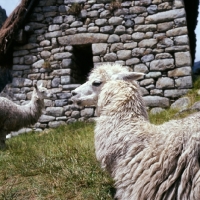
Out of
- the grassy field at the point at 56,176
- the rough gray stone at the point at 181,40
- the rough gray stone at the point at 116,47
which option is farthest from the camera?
the rough gray stone at the point at 116,47

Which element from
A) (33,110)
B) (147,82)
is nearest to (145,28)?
(147,82)

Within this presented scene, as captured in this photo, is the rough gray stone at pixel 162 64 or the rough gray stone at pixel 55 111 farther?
the rough gray stone at pixel 55 111

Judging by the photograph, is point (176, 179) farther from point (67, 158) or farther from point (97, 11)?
point (97, 11)

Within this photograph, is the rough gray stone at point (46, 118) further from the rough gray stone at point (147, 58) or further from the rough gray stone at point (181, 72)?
the rough gray stone at point (181, 72)

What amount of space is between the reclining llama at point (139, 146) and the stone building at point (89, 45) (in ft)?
13.4

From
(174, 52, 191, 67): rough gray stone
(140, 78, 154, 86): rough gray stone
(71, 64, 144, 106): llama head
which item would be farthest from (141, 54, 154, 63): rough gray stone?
(71, 64, 144, 106): llama head

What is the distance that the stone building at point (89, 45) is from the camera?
256 inches

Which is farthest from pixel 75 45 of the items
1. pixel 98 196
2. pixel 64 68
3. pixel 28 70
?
pixel 98 196

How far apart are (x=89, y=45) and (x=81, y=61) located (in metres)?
0.82

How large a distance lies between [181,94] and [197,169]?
490 cm

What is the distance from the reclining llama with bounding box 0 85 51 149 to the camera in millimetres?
5477

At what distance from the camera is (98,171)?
2.93m

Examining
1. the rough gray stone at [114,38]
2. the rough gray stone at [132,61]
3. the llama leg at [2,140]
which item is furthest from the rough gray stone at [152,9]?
the llama leg at [2,140]

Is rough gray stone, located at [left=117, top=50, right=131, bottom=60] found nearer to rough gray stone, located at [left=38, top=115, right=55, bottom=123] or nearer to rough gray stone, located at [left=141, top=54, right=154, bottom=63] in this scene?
rough gray stone, located at [left=141, top=54, right=154, bottom=63]
